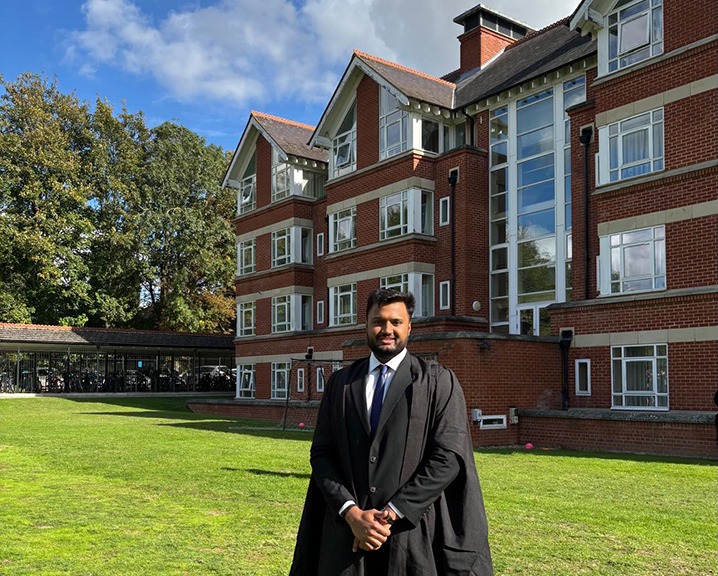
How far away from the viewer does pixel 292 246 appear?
32.5 meters

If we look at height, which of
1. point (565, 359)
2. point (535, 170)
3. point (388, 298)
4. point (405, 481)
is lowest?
point (405, 481)

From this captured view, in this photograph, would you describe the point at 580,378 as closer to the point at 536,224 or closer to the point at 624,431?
the point at 624,431

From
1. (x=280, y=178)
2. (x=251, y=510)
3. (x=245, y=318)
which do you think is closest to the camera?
(x=251, y=510)

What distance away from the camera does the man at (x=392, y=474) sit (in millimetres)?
3727

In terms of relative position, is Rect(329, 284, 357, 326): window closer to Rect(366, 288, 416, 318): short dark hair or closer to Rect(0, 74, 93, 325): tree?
Rect(0, 74, 93, 325): tree

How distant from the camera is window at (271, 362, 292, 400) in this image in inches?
1273

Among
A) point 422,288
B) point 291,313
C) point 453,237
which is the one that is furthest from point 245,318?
point 453,237

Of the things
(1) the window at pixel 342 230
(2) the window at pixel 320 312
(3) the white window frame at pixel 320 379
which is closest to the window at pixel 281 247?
(2) the window at pixel 320 312

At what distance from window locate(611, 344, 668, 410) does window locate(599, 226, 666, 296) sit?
1.42 m

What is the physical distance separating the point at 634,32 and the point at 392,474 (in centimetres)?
1864

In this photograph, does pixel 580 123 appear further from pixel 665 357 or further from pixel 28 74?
pixel 28 74

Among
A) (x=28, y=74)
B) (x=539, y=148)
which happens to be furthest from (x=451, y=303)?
(x=28, y=74)

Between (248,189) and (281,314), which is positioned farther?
(248,189)

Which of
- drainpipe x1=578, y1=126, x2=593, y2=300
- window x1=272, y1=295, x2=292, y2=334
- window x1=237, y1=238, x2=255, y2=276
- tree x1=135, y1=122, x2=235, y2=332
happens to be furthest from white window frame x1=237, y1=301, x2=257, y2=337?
drainpipe x1=578, y1=126, x2=593, y2=300
